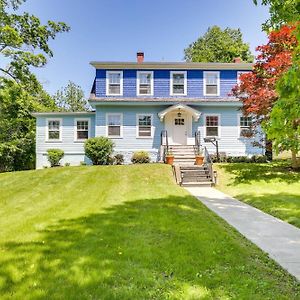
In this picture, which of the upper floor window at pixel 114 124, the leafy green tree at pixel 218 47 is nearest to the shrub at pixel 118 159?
the upper floor window at pixel 114 124

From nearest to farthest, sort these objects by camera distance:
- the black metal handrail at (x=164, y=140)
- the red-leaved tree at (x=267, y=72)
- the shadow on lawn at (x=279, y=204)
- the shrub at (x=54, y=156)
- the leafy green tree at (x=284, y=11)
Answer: the leafy green tree at (x=284, y=11) < the shadow on lawn at (x=279, y=204) < the red-leaved tree at (x=267, y=72) < the black metal handrail at (x=164, y=140) < the shrub at (x=54, y=156)

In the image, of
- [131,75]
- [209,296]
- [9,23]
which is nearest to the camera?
[209,296]

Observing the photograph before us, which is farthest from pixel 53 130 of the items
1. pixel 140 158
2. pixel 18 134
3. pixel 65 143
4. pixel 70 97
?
pixel 70 97

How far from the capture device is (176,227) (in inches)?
255

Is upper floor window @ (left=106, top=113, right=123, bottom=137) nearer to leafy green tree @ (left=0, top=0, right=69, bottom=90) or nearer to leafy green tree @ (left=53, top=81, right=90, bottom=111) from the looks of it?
leafy green tree @ (left=0, top=0, right=69, bottom=90)

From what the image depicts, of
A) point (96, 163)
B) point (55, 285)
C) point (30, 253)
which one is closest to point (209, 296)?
point (55, 285)

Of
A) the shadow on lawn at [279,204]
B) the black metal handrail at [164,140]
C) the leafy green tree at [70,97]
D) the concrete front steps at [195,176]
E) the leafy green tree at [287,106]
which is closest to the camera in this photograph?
the leafy green tree at [287,106]

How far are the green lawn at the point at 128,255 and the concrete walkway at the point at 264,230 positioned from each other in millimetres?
268

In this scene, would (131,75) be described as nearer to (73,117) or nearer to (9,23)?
(73,117)

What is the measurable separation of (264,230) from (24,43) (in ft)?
60.7

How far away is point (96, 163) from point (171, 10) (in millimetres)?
9929

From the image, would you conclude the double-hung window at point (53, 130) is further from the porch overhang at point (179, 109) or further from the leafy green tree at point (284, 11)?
the leafy green tree at point (284, 11)

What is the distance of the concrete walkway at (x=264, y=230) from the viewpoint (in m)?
4.95

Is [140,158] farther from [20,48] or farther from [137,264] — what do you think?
[137,264]
